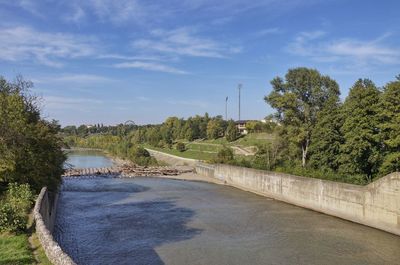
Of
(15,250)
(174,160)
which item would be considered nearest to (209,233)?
(15,250)

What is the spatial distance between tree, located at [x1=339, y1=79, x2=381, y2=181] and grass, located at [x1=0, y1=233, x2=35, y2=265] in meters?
27.8

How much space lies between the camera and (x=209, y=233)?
26.4 m

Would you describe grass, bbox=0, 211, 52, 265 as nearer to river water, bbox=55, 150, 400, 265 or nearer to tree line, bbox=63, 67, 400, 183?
river water, bbox=55, 150, 400, 265

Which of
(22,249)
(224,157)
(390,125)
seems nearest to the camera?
(22,249)

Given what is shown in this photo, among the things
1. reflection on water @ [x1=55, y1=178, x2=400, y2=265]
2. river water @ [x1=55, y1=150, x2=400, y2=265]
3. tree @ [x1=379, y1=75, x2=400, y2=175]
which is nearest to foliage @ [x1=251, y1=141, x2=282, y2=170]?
river water @ [x1=55, y1=150, x2=400, y2=265]

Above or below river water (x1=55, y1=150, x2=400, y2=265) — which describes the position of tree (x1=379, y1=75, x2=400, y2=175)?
above

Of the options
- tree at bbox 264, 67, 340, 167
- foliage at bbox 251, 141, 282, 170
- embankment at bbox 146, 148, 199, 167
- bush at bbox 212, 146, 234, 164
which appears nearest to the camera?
tree at bbox 264, 67, 340, 167

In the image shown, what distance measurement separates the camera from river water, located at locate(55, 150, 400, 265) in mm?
21203

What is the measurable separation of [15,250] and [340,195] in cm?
2452

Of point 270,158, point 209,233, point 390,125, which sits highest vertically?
point 390,125

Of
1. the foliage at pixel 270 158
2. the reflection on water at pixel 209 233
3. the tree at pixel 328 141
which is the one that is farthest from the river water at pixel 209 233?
the foliage at pixel 270 158

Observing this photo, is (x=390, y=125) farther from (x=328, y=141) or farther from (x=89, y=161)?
(x=89, y=161)

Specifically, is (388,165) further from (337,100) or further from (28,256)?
(28,256)

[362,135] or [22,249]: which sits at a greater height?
[362,135]
